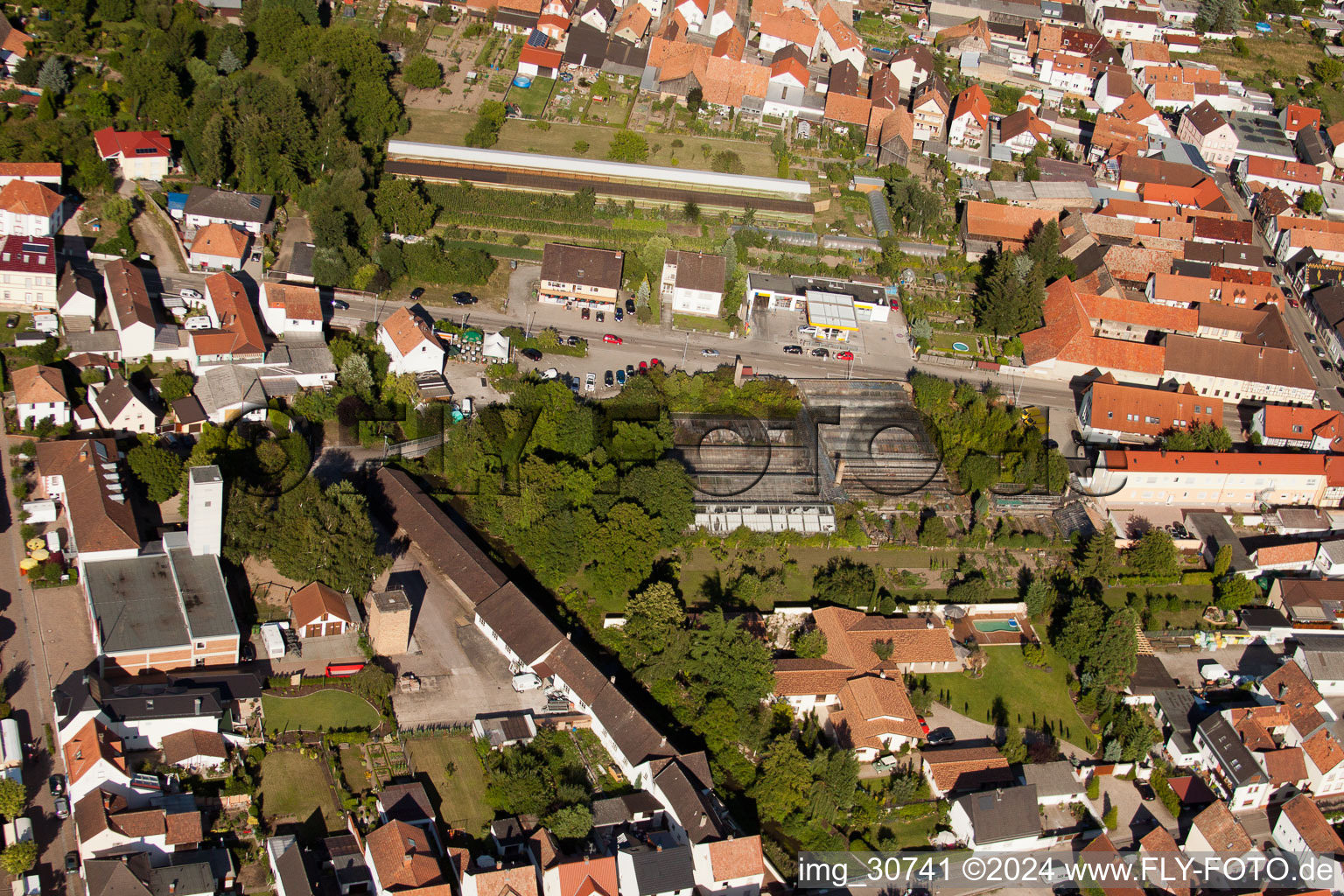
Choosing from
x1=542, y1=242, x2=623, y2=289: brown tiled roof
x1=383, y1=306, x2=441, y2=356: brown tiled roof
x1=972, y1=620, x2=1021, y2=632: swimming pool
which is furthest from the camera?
x1=542, y1=242, x2=623, y2=289: brown tiled roof

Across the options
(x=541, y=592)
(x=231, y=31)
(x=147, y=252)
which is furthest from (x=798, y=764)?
(x=231, y=31)

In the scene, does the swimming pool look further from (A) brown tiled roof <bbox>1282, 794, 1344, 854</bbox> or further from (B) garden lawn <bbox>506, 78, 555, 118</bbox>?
(B) garden lawn <bbox>506, 78, 555, 118</bbox>

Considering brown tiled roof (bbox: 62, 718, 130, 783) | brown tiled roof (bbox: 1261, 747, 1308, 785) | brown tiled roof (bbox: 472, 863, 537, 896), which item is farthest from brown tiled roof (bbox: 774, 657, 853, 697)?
brown tiled roof (bbox: 62, 718, 130, 783)

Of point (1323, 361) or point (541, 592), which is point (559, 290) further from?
point (1323, 361)

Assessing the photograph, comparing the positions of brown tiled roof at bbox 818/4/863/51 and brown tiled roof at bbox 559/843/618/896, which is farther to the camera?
brown tiled roof at bbox 818/4/863/51

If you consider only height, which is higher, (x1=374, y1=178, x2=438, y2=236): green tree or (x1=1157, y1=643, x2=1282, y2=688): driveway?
(x1=374, y1=178, x2=438, y2=236): green tree

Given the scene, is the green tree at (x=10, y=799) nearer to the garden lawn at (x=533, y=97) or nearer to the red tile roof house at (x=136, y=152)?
the red tile roof house at (x=136, y=152)

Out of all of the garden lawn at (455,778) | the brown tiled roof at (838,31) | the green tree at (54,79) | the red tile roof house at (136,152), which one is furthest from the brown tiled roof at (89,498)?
the brown tiled roof at (838,31)
